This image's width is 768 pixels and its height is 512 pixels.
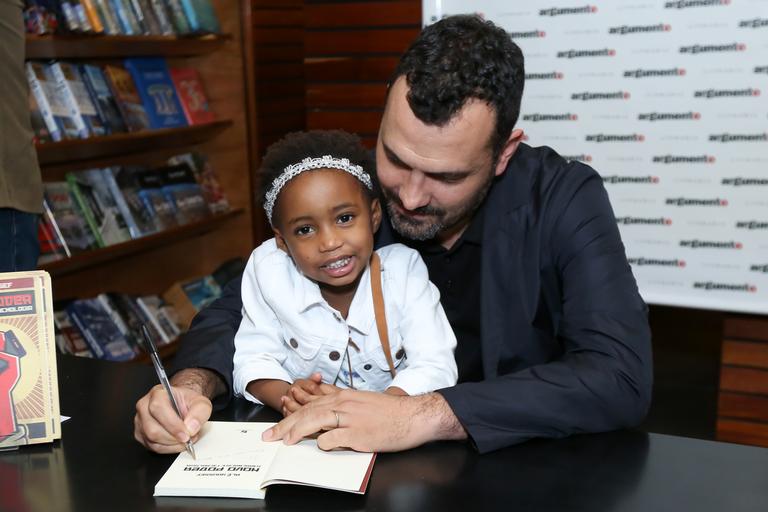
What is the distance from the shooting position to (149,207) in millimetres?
4168

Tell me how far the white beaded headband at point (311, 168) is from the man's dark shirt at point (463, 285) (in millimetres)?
345

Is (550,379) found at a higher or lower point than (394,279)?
lower

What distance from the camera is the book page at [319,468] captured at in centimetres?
116

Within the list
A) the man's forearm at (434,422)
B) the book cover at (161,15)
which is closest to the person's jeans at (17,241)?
the book cover at (161,15)


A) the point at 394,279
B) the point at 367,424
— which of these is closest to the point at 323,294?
the point at 394,279

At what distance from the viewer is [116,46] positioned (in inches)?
154

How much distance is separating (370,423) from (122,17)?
3.11m

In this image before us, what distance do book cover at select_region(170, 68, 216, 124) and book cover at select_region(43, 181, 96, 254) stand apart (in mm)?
1023

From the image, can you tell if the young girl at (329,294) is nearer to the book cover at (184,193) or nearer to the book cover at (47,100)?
the book cover at (47,100)

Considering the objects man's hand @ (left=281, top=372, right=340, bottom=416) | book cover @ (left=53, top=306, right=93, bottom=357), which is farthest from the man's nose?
book cover @ (left=53, top=306, right=93, bottom=357)

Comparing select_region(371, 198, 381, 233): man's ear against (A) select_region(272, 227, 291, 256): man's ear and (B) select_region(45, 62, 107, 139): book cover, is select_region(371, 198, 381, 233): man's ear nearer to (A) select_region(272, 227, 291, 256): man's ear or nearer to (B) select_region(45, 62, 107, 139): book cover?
(A) select_region(272, 227, 291, 256): man's ear

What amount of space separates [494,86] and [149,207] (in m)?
2.89

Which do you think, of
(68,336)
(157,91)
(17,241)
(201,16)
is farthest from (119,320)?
(201,16)

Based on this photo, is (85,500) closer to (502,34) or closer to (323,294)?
(323,294)
